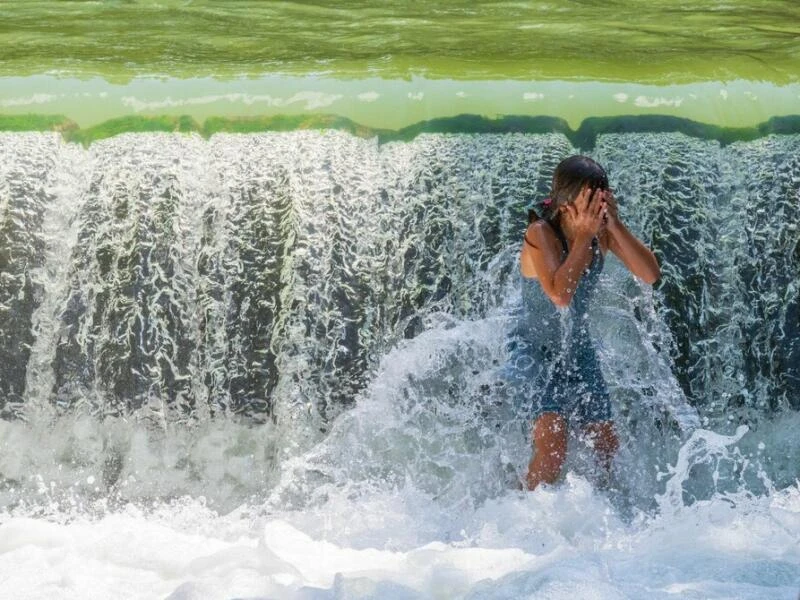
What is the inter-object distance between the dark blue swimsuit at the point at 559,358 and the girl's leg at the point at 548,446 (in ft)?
0.09

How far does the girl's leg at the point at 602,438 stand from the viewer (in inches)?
166

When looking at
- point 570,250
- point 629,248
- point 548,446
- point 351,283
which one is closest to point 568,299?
point 570,250

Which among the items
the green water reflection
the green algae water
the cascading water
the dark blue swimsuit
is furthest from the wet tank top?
the green water reflection

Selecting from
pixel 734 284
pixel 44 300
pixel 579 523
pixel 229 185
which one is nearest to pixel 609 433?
pixel 579 523

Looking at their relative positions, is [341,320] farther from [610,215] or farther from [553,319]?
[610,215]

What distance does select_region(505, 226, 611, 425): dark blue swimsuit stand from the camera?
13.5 ft

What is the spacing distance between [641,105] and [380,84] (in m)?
0.96

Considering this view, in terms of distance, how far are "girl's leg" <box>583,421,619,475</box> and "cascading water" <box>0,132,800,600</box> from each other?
466 millimetres

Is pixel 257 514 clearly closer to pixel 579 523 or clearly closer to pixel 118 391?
pixel 118 391

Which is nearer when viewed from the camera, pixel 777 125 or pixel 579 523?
pixel 579 523

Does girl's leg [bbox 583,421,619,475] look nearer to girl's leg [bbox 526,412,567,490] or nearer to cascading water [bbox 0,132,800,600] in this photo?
girl's leg [bbox 526,412,567,490]

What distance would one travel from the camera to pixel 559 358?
4.11 metres

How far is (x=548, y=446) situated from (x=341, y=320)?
1046 mm

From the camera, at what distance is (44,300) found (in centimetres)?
504
